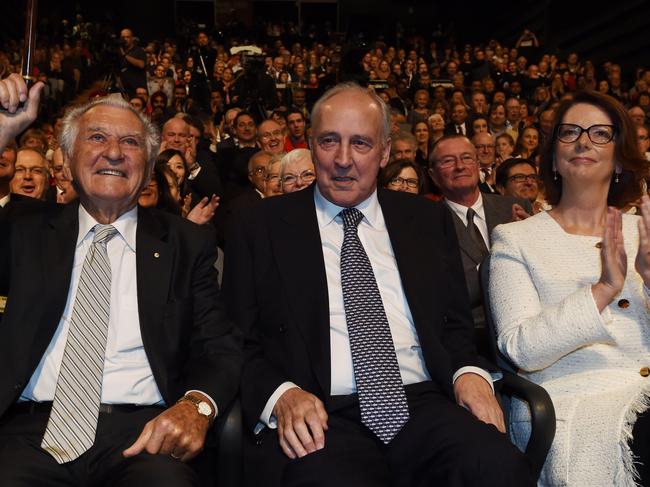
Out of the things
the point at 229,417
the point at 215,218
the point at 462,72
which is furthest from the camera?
the point at 462,72

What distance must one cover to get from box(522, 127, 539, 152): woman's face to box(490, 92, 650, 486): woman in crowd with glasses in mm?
4570

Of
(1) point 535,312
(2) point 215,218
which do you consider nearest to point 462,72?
(2) point 215,218

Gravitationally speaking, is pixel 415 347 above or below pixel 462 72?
below

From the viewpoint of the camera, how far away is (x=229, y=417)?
1989 millimetres

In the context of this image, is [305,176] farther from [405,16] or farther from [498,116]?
[405,16]

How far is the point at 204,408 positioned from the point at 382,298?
633 mm

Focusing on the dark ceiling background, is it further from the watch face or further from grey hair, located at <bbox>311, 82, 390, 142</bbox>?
the watch face

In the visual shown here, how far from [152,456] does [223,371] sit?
347mm

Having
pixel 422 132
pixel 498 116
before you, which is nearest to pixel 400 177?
pixel 422 132

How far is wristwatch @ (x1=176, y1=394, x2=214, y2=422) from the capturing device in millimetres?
1992

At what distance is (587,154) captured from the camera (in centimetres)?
250

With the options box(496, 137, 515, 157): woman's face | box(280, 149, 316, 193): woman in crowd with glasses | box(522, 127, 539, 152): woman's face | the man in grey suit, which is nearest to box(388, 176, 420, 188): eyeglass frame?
the man in grey suit

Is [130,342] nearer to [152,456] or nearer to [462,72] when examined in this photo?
[152,456]

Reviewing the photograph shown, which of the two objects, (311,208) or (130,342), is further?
(311,208)
